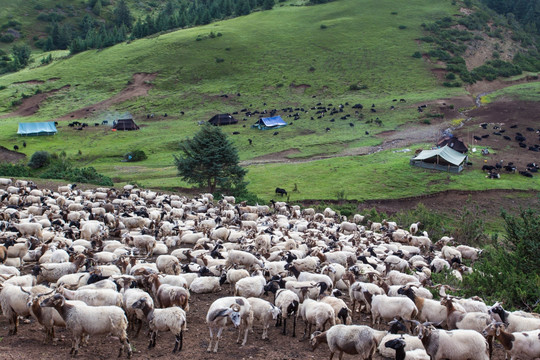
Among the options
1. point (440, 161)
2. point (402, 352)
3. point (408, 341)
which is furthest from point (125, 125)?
point (402, 352)

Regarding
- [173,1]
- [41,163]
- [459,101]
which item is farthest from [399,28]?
[173,1]

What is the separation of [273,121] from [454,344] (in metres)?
63.9

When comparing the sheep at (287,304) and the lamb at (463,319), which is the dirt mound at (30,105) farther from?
the lamb at (463,319)

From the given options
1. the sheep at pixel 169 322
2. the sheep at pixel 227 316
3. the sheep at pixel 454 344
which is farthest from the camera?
the sheep at pixel 227 316

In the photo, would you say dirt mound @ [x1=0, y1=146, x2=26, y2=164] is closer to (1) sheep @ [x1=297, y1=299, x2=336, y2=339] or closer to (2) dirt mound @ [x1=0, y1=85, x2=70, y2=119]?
(2) dirt mound @ [x1=0, y1=85, x2=70, y2=119]

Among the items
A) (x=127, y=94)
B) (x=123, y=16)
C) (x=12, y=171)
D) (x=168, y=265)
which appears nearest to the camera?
(x=168, y=265)

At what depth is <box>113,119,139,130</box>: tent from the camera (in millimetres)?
73000

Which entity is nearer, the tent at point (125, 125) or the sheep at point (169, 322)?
the sheep at point (169, 322)

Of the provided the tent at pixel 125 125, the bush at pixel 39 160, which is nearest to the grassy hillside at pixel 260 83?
the tent at pixel 125 125

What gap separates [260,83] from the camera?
92.6 metres

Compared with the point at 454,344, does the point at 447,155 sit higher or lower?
lower

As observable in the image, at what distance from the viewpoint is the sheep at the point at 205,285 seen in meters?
14.9

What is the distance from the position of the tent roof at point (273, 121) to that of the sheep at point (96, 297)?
6071 cm

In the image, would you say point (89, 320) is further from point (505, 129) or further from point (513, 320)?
point (505, 129)
